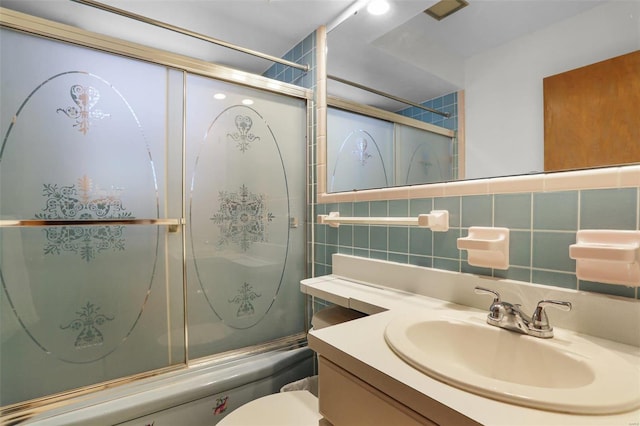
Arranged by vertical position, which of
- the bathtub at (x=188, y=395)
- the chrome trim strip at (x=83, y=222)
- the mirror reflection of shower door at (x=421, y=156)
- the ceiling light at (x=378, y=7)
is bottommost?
the bathtub at (x=188, y=395)

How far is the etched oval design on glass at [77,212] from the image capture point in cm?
117

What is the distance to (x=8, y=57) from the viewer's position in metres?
1.14

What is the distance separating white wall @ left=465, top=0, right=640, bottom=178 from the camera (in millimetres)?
741

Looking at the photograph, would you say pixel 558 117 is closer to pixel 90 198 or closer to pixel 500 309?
pixel 500 309

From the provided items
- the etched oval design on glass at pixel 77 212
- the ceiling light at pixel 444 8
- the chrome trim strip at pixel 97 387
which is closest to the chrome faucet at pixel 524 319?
the ceiling light at pixel 444 8

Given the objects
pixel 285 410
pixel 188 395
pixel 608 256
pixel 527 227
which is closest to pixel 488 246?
pixel 527 227

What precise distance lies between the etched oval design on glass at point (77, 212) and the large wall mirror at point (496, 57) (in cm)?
120

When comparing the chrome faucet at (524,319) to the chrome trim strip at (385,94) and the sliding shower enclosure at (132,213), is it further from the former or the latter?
the sliding shower enclosure at (132,213)

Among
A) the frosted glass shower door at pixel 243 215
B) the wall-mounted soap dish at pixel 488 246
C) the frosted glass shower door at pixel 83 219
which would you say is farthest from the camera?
the frosted glass shower door at pixel 243 215

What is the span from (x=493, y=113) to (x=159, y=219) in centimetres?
142

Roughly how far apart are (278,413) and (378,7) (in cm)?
172

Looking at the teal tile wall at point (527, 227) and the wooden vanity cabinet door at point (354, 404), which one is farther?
the teal tile wall at point (527, 227)

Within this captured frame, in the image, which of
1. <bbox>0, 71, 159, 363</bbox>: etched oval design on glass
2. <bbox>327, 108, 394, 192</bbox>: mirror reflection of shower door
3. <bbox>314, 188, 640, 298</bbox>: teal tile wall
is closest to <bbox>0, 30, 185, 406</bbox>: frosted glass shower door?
<bbox>0, 71, 159, 363</bbox>: etched oval design on glass

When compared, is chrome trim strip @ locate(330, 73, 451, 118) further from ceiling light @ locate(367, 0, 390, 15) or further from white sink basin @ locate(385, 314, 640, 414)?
white sink basin @ locate(385, 314, 640, 414)
